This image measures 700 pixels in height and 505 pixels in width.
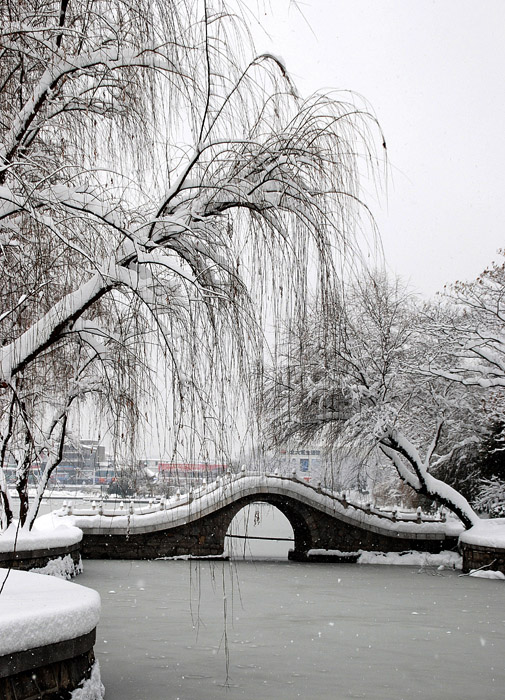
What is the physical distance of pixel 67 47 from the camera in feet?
15.1

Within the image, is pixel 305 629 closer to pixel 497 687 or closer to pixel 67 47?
pixel 497 687

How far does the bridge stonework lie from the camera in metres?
25.3

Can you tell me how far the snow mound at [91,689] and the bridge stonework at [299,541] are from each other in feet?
61.3

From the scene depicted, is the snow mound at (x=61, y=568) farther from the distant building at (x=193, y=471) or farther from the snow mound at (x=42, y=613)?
the distant building at (x=193, y=471)

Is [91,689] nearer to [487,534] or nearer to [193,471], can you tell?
[193,471]

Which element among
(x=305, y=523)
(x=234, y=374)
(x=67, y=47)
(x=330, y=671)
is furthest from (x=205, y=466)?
(x=305, y=523)

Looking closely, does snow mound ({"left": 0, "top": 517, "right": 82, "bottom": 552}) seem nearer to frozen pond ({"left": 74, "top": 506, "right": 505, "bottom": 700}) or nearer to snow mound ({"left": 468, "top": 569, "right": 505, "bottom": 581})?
frozen pond ({"left": 74, "top": 506, "right": 505, "bottom": 700})

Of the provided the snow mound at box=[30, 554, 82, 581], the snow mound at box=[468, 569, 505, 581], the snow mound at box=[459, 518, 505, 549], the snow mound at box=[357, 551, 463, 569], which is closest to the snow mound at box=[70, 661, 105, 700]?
the snow mound at box=[30, 554, 82, 581]

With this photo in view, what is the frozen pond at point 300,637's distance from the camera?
893 centimetres

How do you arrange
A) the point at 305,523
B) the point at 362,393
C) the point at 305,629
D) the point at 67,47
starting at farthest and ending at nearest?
the point at 305,523 < the point at 362,393 < the point at 305,629 < the point at 67,47

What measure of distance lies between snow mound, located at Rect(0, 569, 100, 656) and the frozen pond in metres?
1.00

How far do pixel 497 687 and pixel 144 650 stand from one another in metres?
4.16

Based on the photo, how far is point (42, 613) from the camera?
5348 mm

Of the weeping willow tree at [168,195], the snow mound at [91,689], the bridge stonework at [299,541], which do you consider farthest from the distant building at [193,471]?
the bridge stonework at [299,541]
